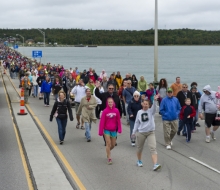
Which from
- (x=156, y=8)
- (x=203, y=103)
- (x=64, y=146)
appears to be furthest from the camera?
(x=156, y=8)

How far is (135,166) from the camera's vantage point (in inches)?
429

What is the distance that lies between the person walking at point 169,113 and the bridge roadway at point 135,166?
0.43 metres

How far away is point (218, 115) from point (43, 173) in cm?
605

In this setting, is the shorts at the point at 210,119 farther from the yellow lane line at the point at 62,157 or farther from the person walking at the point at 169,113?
the yellow lane line at the point at 62,157

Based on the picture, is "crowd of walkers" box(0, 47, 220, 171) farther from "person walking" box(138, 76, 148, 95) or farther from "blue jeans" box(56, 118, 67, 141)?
"person walking" box(138, 76, 148, 95)

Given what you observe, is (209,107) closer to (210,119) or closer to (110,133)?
(210,119)

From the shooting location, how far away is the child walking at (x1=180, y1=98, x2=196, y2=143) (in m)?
14.0

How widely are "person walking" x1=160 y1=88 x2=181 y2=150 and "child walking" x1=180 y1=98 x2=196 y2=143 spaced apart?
97 centimetres

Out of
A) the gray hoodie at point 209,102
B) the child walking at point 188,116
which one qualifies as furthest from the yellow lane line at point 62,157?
the gray hoodie at point 209,102

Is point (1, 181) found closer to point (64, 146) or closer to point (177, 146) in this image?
point (64, 146)

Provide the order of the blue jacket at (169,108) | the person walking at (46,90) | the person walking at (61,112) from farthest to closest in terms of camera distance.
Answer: the person walking at (46,90) → the person walking at (61,112) → the blue jacket at (169,108)

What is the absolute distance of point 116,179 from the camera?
9766 mm

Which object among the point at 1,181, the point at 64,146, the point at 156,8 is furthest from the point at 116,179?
the point at 156,8

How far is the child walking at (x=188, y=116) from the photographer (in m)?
14.0
